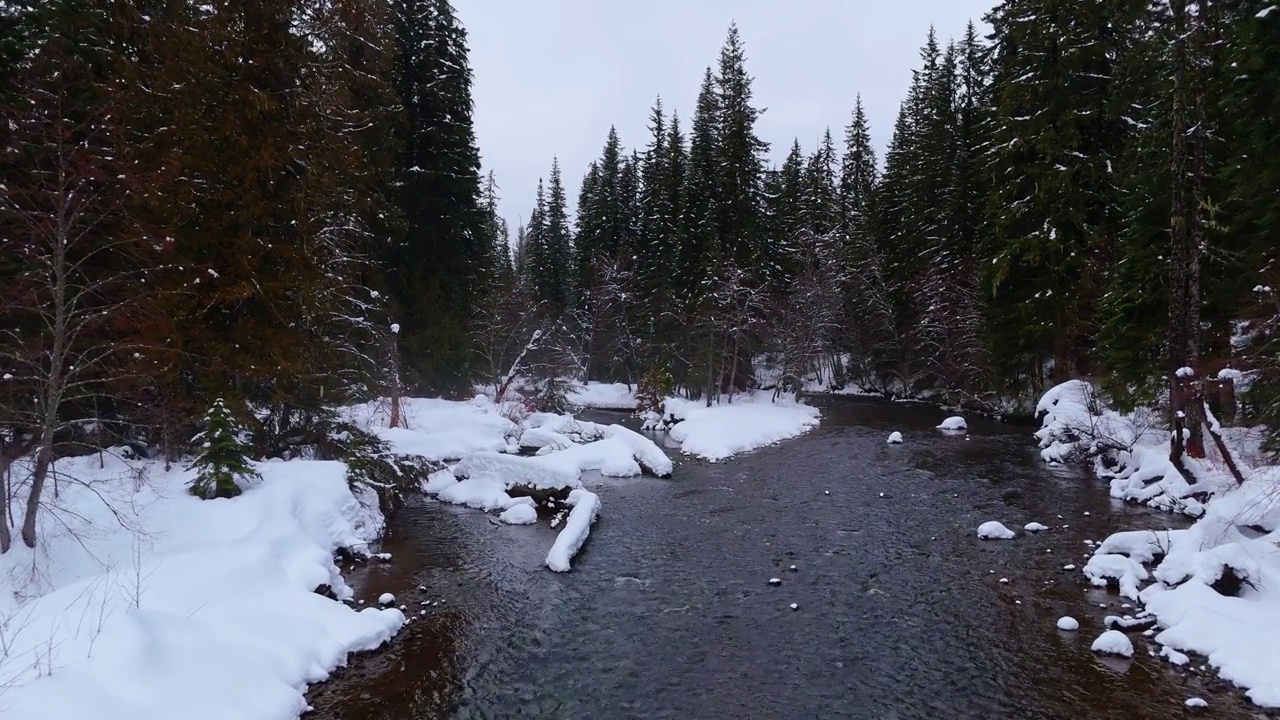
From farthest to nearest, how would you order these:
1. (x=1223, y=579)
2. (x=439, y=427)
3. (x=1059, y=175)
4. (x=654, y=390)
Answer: (x=654, y=390)
(x=1059, y=175)
(x=439, y=427)
(x=1223, y=579)

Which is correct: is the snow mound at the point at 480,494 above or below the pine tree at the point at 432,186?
below

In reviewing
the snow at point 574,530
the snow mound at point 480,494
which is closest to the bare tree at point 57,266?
the snow at point 574,530

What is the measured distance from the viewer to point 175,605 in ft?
26.0

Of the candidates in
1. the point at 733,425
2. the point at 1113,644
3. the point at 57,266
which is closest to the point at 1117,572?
the point at 1113,644

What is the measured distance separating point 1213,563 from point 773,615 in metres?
6.34

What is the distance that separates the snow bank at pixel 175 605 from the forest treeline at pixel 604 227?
151cm

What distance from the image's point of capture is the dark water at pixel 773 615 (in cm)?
775

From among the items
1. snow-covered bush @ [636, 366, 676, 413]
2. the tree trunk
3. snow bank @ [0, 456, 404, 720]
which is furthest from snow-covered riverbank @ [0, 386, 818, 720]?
snow-covered bush @ [636, 366, 676, 413]

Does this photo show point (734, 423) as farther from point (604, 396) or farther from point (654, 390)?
point (604, 396)

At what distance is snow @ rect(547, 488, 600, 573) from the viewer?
40.1 feet

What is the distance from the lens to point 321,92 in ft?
48.9

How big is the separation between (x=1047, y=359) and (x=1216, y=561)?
1981 centimetres

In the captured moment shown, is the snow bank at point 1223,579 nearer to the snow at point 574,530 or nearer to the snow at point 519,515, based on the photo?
the snow at point 574,530

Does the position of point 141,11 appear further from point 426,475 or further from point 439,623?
point 439,623
